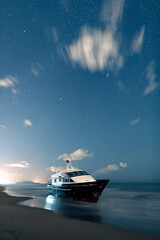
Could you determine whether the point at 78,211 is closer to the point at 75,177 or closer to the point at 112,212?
the point at 112,212

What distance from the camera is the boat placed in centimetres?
2417

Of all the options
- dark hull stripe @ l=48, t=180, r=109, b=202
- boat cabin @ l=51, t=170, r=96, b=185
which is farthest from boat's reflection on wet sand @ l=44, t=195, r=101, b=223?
boat cabin @ l=51, t=170, r=96, b=185

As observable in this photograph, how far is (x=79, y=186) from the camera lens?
24812mm

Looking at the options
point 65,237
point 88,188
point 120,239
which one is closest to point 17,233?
point 65,237

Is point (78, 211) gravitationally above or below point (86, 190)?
below

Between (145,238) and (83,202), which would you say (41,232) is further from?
(83,202)

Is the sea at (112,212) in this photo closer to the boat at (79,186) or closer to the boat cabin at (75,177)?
the boat at (79,186)

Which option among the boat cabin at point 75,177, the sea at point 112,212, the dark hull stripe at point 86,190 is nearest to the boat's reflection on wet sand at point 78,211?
the sea at point 112,212

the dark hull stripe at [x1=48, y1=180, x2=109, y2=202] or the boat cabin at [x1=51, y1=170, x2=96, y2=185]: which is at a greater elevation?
the boat cabin at [x1=51, y1=170, x2=96, y2=185]

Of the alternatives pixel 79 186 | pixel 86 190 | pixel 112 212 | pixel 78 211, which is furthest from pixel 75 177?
pixel 112 212

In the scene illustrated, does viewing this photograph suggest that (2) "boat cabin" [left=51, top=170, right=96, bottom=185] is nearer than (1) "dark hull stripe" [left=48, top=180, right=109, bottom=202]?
No

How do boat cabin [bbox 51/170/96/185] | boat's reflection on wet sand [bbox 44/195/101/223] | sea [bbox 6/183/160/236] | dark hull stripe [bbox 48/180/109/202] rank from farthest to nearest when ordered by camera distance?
boat cabin [bbox 51/170/96/185]
dark hull stripe [bbox 48/180/109/202]
boat's reflection on wet sand [bbox 44/195/101/223]
sea [bbox 6/183/160/236]

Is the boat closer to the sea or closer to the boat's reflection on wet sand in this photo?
the sea

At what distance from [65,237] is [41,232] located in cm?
148
